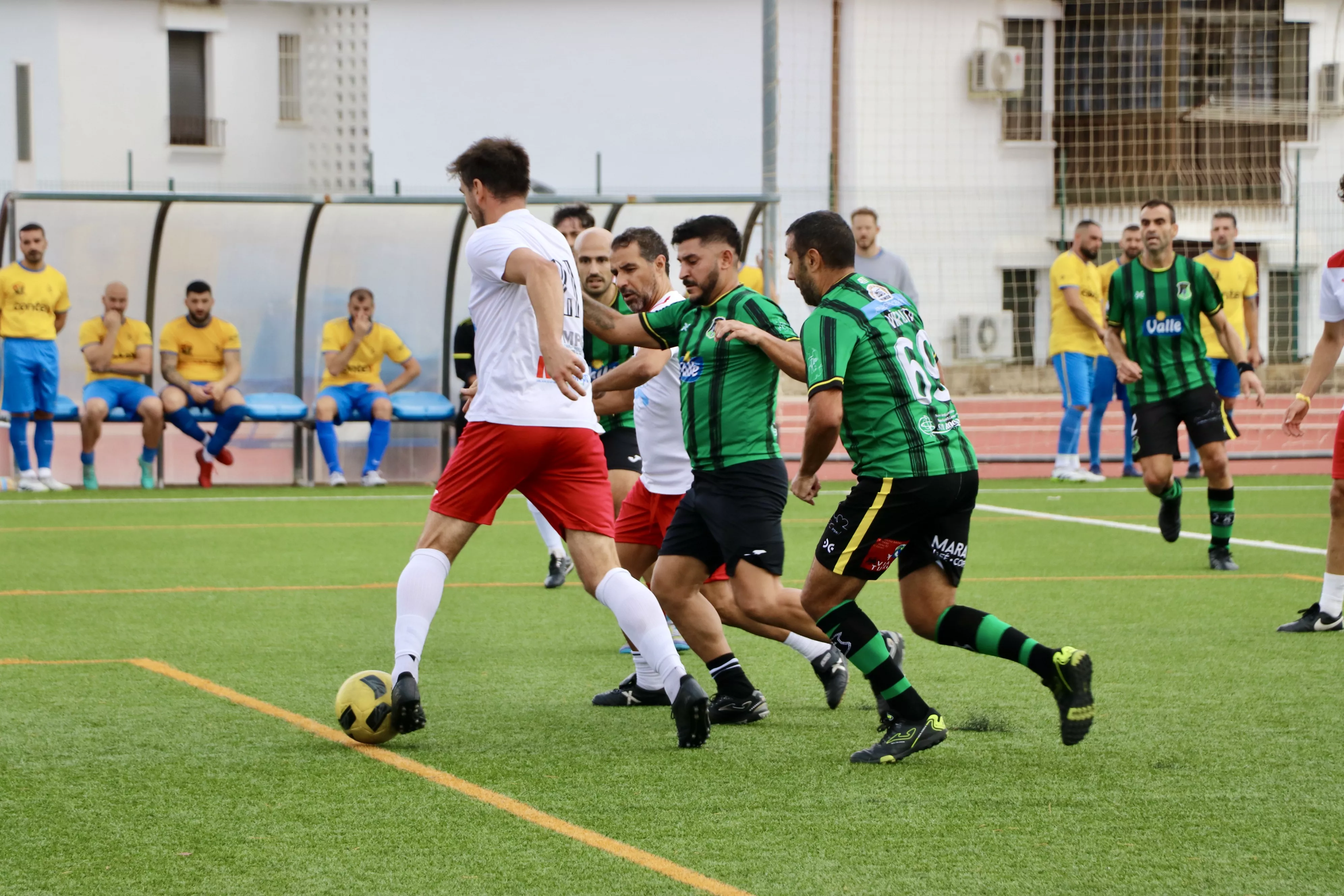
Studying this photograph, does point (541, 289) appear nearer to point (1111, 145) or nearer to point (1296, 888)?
point (1296, 888)

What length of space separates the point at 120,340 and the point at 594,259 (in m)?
9.75

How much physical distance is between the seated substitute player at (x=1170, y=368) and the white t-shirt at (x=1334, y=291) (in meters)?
1.91

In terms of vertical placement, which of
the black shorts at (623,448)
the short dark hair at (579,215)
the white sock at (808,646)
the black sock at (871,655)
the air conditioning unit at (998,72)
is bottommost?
Answer: the white sock at (808,646)

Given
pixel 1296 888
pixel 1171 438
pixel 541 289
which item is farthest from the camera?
pixel 1171 438

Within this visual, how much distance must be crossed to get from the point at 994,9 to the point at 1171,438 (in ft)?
71.5

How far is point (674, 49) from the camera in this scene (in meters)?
29.3

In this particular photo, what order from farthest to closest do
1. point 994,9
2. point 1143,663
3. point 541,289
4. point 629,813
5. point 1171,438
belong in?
point 994,9 < point 1171,438 < point 1143,663 < point 541,289 < point 629,813

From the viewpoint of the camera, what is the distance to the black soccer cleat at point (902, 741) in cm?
439

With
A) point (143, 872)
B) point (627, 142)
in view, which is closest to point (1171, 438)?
point (143, 872)

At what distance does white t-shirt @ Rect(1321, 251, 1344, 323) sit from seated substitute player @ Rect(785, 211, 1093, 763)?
295cm

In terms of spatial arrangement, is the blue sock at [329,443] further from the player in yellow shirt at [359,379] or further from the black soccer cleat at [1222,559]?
the black soccer cleat at [1222,559]

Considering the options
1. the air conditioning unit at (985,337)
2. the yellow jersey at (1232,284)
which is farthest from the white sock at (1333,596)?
the air conditioning unit at (985,337)

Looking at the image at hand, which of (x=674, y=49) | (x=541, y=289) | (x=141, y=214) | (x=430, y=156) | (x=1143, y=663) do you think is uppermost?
(x=674, y=49)

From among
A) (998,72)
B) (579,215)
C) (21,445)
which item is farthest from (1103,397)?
(998,72)
